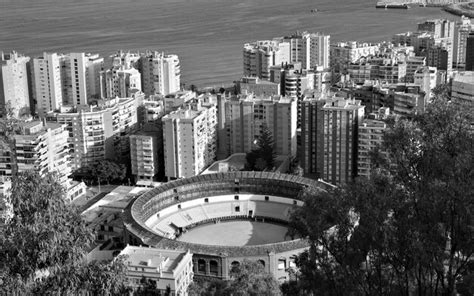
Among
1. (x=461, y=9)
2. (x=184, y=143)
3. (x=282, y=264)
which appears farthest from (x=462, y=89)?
(x=461, y=9)

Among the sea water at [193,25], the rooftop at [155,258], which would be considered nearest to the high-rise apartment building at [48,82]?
the sea water at [193,25]

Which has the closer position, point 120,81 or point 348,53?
point 120,81

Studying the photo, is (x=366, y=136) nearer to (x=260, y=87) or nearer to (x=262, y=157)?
(x=262, y=157)

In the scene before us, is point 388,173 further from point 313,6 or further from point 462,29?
point 313,6

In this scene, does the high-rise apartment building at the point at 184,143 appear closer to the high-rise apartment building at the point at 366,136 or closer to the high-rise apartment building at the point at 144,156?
the high-rise apartment building at the point at 144,156

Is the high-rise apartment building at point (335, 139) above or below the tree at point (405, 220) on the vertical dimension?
below

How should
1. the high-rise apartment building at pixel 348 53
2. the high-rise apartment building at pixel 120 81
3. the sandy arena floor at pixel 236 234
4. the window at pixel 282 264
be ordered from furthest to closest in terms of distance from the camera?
the high-rise apartment building at pixel 348 53 → the high-rise apartment building at pixel 120 81 → the sandy arena floor at pixel 236 234 → the window at pixel 282 264
